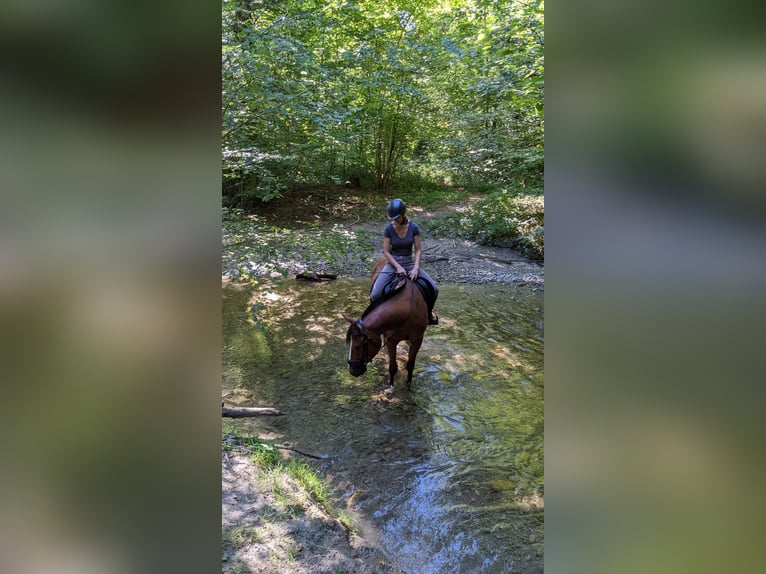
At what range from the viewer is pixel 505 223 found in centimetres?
1428

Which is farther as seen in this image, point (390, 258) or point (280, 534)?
point (390, 258)

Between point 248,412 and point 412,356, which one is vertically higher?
point 412,356

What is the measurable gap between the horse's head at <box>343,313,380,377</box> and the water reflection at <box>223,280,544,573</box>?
49cm

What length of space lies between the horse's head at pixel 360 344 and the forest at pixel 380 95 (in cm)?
192

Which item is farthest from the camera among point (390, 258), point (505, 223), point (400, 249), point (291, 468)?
point (505, 223)

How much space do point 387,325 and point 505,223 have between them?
400 inches

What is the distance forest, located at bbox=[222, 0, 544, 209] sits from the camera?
4723 mm

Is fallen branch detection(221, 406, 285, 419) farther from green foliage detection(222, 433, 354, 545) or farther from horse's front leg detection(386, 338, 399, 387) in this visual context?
horse's front leg detection(386, 338, 399, 387)

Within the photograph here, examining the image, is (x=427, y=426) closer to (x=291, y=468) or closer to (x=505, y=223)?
(x=291, y=468)

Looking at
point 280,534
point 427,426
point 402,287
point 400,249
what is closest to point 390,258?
point 400,249

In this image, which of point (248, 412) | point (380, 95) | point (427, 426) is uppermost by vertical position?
point (380, 95)

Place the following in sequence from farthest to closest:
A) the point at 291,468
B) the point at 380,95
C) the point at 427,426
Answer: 1. the point at 380,95
2. the point at 427,426
3. the point at 291,468
